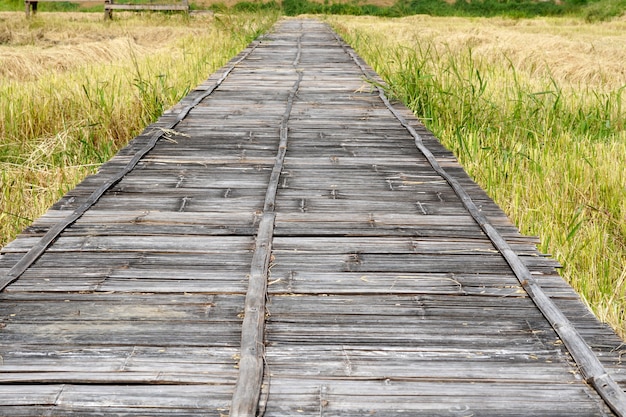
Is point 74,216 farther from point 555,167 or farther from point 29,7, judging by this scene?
point 29,7

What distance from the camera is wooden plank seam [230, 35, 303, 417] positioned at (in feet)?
4.35

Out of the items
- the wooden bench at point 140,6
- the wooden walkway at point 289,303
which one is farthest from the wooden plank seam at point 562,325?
the wooden bench at point 140,6

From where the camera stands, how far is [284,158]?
350 centimetres

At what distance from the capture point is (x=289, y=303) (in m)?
1.81

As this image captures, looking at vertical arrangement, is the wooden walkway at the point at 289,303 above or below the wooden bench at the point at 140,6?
below

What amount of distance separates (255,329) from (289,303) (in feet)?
0.70

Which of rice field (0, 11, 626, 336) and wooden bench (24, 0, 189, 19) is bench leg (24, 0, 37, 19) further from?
rice field (0, 11, 626, 336)

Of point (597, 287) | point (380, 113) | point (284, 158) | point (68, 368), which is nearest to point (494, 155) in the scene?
point (380, 113)

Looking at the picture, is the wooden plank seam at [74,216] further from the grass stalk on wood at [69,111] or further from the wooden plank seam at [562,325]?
the wooden plank seam at [562,325]

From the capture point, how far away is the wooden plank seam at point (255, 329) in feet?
4.35

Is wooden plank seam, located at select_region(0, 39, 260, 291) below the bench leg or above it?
below

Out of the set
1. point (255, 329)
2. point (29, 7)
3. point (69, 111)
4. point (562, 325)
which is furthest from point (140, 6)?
point (562, 325)

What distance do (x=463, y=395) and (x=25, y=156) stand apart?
13.1 feet

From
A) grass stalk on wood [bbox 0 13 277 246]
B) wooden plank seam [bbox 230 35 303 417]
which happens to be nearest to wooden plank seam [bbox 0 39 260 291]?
grass stalk on wood [bbox 0 13 277 246]
